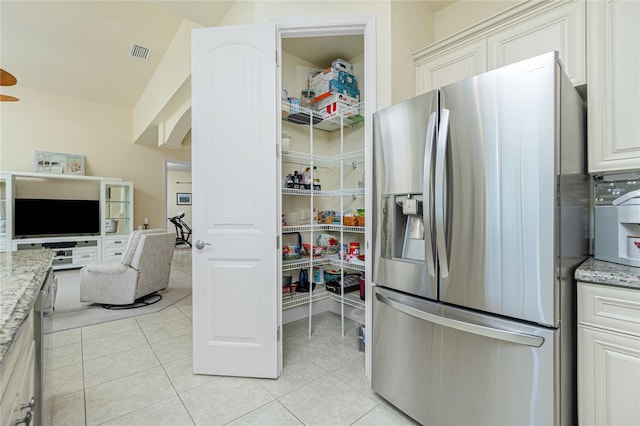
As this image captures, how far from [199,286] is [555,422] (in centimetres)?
196

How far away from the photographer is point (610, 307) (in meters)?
1.17

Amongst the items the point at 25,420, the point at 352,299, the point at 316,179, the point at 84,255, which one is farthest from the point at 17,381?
the point at 84,255

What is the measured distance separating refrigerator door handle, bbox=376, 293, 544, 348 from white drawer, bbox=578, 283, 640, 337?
30 centimetres

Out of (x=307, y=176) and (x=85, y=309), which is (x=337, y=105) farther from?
(x=85, y=309)

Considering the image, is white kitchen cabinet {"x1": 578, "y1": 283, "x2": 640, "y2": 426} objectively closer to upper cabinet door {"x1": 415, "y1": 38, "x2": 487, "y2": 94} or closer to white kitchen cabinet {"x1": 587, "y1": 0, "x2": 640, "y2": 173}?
white kitchen cabinet {"x1": 587, "y1": 0, "x2": 640, "y2": 173}

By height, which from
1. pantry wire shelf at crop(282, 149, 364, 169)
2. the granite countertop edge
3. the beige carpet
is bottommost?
the beige carpet

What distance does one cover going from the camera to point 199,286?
76.9 inches

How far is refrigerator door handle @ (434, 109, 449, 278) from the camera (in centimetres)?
134

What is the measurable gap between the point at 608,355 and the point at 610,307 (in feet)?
0.64

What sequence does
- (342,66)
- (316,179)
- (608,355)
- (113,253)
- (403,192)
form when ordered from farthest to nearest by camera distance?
(113,253) → (316,179) → (342,66) → (403,192) → (608,355)

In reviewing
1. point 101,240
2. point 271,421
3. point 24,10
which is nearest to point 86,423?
point 271,421

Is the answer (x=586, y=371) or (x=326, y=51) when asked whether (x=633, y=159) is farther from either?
(x=326, y=51)

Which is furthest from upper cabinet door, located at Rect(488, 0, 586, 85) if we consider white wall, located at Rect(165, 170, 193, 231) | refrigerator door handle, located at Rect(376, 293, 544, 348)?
white wall, located at Rect(165, 170, 193, 231)

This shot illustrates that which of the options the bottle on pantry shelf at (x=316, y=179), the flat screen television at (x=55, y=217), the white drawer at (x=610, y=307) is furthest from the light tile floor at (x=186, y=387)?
the flat screen television at (x=55, y=217)
